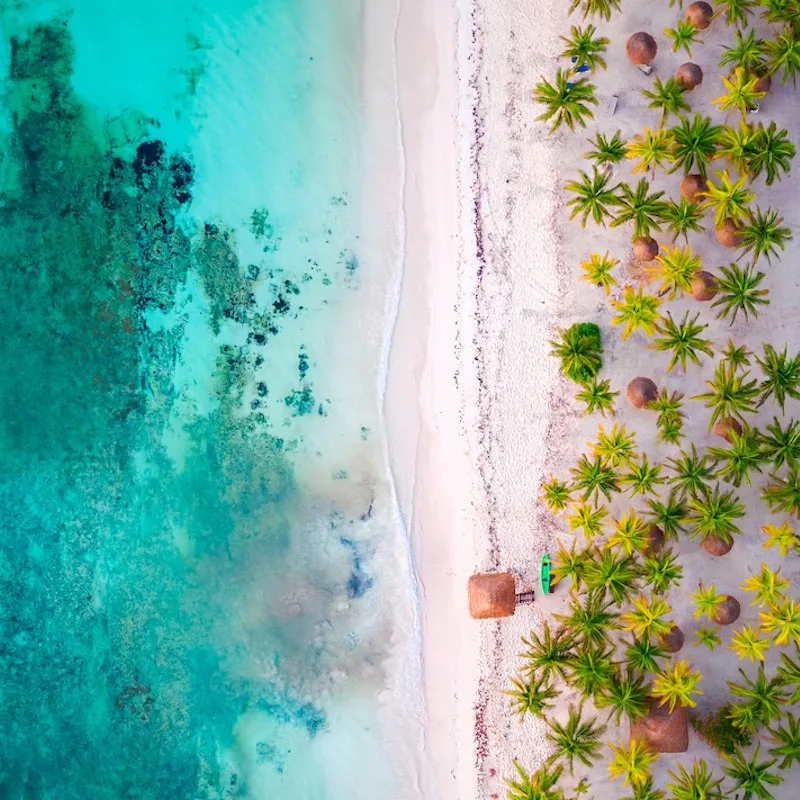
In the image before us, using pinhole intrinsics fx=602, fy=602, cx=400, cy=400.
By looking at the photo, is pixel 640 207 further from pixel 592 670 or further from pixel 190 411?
pixel 190 411

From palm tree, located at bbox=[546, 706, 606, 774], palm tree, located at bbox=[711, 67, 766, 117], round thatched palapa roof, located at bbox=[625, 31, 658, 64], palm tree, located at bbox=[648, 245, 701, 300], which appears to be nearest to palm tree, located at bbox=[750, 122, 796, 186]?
palm tree, located at bbox=[711, 67, 766, 117]

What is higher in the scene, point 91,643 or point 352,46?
point 352,46

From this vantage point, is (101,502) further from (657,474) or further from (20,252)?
(657,474)

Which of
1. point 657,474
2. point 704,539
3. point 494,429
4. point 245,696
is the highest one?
point 494,429

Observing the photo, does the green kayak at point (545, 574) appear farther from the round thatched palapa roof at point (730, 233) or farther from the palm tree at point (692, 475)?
the round thatched palapa roof at point (730, 233)

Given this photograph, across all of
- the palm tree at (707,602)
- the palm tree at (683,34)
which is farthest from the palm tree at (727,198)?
the palm tree at (707,602)

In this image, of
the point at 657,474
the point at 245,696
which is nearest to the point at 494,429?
the point at 657,474

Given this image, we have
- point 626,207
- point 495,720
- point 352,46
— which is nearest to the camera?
point 626,207

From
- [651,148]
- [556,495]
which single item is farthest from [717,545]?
[651,148]
